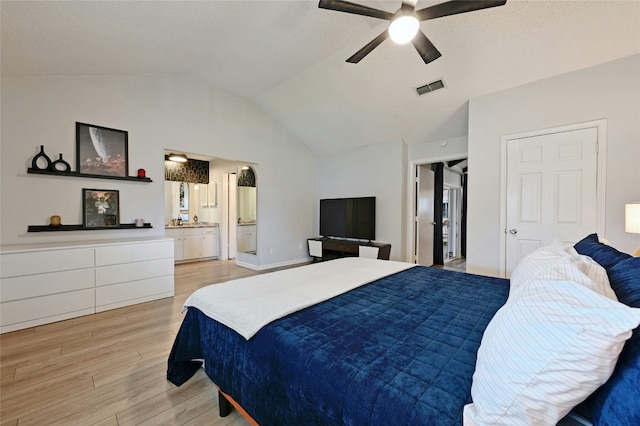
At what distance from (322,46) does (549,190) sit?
329 cm

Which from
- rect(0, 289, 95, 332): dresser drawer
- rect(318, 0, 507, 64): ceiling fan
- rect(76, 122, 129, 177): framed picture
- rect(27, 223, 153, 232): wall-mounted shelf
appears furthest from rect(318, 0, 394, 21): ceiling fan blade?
rect(0, 289, 95, 332): dresser drawer

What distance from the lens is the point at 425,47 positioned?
7.52 feet

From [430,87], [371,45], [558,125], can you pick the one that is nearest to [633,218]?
[558,125]

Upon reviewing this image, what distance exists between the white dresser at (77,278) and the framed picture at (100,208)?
40 centimetres

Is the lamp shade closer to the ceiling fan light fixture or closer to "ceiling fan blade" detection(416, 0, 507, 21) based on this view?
"ceiling fan blade" detection(416, 0, 507, 21)

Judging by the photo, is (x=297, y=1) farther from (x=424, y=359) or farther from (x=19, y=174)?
(x=19, y=174)

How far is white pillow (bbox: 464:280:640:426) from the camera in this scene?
0.59 meters

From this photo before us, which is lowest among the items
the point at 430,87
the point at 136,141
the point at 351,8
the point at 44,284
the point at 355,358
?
the point at 44,284

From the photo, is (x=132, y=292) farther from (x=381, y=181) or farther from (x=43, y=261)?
(x=381, y=181)

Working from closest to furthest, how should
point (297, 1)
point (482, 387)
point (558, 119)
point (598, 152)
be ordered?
point (482, 387) < point (297, 1) < point (598, 152) < point (558, 119)

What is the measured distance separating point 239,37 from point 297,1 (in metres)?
0.93

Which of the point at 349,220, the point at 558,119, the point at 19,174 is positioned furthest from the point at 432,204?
Result: the point at 19,174

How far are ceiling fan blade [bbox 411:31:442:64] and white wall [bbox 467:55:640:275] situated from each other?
168cm

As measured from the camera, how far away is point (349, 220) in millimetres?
5512
